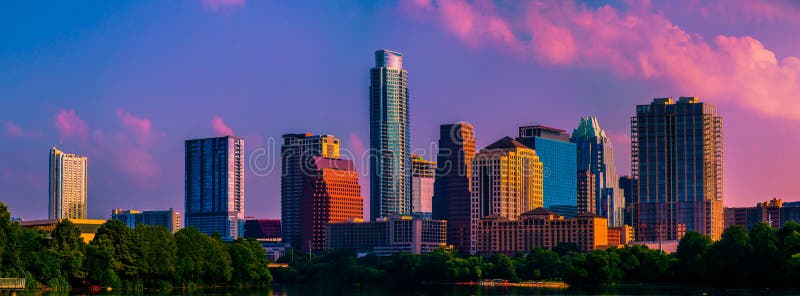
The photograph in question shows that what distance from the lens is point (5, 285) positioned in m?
134

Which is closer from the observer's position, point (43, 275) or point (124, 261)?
point (43, 275)

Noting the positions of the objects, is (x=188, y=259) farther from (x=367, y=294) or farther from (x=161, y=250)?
(x=367, y=294)

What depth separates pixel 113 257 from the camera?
16200 centimetres

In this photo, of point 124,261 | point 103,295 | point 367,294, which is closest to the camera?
point 103,295

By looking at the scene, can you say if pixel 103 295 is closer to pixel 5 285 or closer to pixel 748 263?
pixel 5 285

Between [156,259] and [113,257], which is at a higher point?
[113,257]

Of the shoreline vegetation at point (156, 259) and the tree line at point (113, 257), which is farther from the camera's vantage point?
the shoreline vegetation at point (156, 259)

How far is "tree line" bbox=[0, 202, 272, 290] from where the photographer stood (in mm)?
144000

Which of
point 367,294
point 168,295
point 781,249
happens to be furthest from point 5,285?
point 781,249

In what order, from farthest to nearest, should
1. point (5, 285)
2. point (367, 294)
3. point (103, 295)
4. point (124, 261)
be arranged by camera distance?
1. point (367, 294)
2. point (124, 261)
3. point (103, 295)
4. point (5, 285)

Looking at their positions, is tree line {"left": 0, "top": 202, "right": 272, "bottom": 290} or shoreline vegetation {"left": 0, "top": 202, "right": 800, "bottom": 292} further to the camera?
shoreline vegetation {"left": 0, "top": 202, "right": 800, "bottom": 292}

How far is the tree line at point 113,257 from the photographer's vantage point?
14400cm

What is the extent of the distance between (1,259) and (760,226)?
361 ft

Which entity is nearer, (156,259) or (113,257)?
(113,257)
